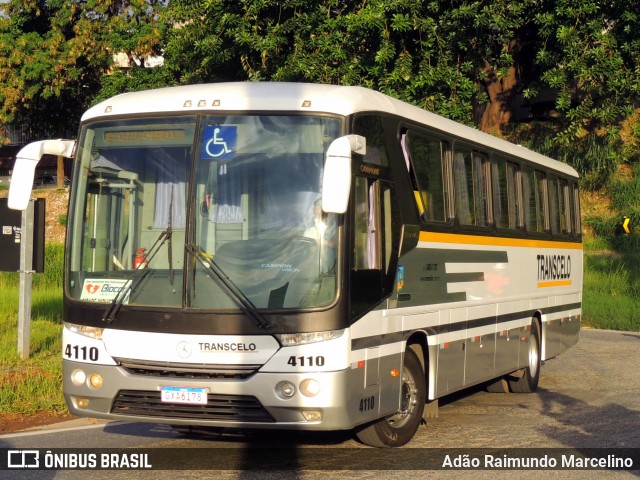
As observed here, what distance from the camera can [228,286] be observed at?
8703 millimetres

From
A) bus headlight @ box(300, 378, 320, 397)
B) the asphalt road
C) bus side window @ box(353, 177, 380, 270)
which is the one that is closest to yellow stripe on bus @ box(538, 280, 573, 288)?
the asphalt road

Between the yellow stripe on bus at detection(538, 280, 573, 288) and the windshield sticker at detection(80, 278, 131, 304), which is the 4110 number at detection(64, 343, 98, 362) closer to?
the windshield sticker at detection(80, 278, 131, 304)

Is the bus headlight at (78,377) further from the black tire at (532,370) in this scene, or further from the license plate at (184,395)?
the black tire at (532,370)

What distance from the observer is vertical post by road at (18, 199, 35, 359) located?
50.0 feet

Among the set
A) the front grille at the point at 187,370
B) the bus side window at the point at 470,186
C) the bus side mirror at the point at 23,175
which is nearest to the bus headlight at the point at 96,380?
the front grille at the point at 187,370

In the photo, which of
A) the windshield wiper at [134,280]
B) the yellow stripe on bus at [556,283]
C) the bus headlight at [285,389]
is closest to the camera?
the bus headlight at [285,389]

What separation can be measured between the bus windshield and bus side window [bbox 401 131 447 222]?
5.18 feet

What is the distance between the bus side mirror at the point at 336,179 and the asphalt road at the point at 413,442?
2.14 meters

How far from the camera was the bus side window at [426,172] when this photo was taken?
10.4m

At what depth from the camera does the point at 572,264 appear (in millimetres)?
16891

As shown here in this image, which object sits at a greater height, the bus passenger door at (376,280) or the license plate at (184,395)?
the bus passenger door at (376,280)

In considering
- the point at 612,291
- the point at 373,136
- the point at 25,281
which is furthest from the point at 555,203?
the point at 612,291

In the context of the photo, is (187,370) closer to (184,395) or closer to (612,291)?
(184,395)

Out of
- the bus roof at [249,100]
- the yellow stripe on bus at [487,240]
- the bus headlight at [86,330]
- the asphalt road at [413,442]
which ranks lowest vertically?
the asphalt road at [413,442]
